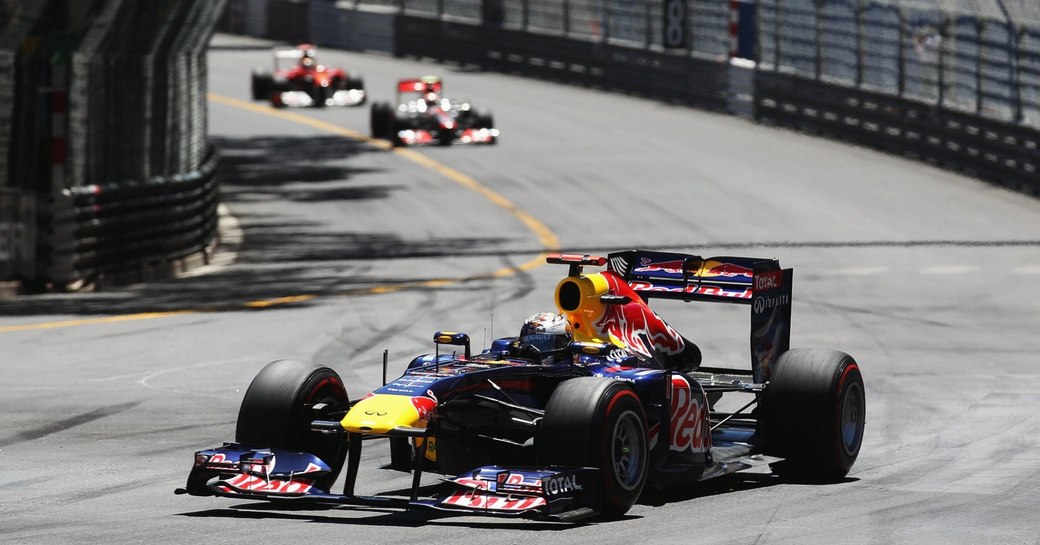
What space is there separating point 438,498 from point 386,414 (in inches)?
21.0

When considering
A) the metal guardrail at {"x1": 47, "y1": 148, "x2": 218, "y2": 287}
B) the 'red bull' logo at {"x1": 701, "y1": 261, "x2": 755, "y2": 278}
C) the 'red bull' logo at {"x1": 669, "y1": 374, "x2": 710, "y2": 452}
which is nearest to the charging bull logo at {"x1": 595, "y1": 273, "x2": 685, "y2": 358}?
the 'red bull' logo at {"x1": 701, "y1": 261, "x2": 755, "y2": 278}

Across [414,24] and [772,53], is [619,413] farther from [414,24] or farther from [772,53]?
[414,24]

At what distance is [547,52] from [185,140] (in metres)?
22.2

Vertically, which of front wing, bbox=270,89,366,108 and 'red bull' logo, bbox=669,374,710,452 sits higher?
'red bull' logo, bbox=669,374,710,452

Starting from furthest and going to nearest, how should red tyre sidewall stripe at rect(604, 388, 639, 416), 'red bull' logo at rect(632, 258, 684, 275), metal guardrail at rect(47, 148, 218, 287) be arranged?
metal guardrail at rect(47, 148, 218, 287) → 'red bull' logo at rect(632, 258, 684, 275) → red tyre sidewall stripe at rect(604, 388, 639, 416)

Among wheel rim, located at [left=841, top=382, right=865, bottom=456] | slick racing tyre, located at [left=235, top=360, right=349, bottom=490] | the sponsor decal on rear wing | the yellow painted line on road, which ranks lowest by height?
the yellow painted line on road

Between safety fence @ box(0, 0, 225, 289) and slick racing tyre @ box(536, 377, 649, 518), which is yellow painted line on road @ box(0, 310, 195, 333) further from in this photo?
slick racing tyre @ box(536, 377, 649, 518)

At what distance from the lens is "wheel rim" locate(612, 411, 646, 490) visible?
31.8ft

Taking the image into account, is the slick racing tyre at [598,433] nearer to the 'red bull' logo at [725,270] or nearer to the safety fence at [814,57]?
the 'red bull' logo at [725,270]

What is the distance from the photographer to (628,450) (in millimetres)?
9852

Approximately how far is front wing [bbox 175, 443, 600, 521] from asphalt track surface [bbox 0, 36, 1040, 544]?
14cm

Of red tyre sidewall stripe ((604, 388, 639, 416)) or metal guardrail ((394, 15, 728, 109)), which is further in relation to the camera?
metal guardrail ((394, 15, 728, 109))

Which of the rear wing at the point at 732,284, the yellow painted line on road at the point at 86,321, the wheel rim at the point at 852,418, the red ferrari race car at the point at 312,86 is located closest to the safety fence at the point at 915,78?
the red ferrari race car at the point at 312,86

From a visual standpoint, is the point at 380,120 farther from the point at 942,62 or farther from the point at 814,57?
the point at 942,62
